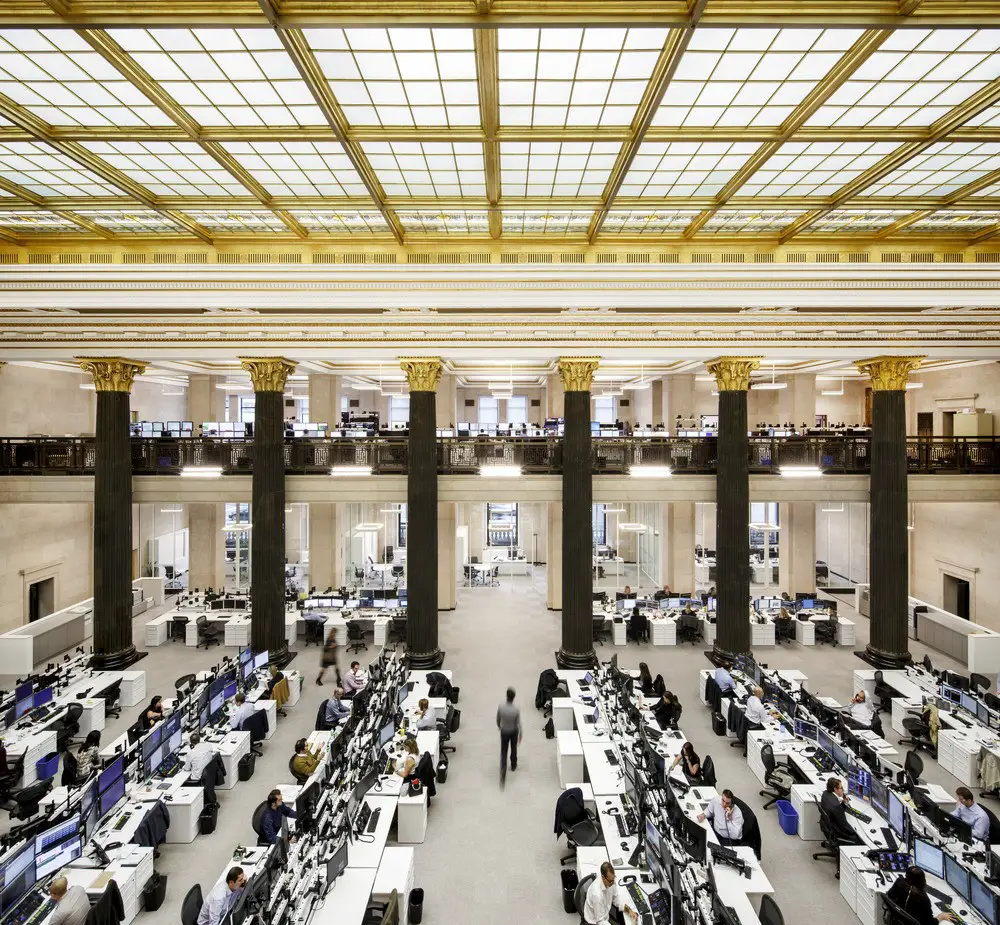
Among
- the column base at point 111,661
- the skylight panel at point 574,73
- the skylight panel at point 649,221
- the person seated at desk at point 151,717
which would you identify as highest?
the skylight panel at point 649,221

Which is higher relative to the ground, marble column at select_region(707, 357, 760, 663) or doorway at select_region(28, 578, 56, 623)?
marble column at select_region(707, 357, 760, 663)

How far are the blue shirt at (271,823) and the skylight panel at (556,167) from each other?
8.63m

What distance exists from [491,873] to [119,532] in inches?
466

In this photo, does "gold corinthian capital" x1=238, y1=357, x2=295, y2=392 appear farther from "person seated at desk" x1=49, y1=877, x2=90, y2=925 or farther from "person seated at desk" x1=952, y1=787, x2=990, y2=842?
"person seated at desk" x1=952, y1=787, x2=990, y2=842

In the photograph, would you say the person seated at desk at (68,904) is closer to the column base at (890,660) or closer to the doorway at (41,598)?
the doorway at (41,598)

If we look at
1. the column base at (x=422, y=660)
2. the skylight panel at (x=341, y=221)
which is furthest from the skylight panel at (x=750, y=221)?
the column base at (x=422, y=660)

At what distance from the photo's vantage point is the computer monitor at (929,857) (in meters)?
6.56

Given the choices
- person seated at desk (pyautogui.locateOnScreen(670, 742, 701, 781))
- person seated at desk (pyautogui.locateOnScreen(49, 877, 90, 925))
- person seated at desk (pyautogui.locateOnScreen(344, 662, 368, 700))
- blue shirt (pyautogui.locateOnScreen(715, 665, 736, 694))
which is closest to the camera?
person seated at desk (pyautogui.locateOnScreen(49, 877, 90, 925))

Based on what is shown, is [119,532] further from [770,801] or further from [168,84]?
[770,801]

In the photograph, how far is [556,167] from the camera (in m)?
7.57

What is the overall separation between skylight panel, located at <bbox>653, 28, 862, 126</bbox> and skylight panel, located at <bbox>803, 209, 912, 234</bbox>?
11.5ft

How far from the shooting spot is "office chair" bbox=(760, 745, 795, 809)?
941 cm

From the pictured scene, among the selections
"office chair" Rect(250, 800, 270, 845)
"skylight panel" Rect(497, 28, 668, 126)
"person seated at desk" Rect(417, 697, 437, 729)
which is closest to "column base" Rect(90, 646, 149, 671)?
"person seated at desk" Rect(417, 697, 437, 729)

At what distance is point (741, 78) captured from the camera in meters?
5.66
